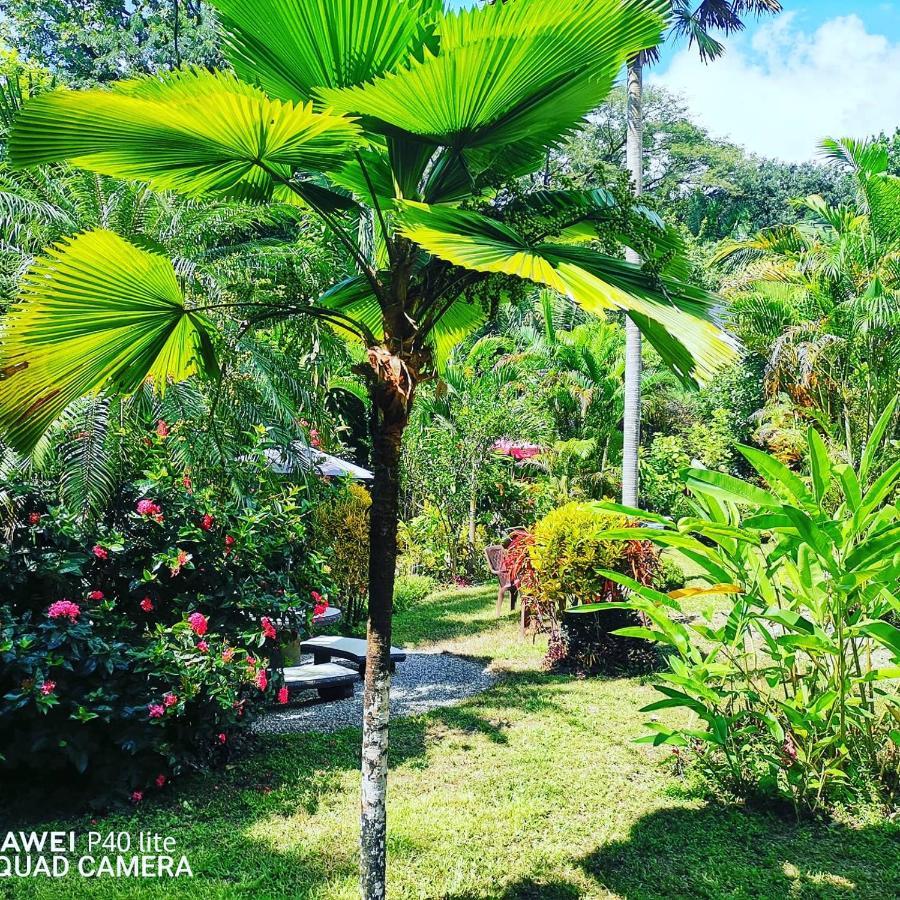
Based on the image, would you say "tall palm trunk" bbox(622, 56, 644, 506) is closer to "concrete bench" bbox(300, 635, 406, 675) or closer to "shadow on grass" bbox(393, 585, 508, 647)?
"shadow on grass" bbox(393, 585, 508, 647)

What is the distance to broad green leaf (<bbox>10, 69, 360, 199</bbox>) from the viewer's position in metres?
2.23

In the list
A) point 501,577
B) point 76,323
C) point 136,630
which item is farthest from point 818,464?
point 501,577

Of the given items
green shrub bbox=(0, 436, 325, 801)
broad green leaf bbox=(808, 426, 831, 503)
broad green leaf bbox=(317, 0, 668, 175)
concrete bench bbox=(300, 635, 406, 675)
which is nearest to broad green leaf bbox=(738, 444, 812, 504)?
broad green leaf bbox=(808, 426, 831, 503)

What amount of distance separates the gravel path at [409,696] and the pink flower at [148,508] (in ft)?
7.24

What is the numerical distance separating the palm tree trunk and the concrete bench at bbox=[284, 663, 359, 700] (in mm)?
3570

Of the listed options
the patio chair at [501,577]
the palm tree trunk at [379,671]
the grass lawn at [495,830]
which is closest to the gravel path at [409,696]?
the grass lawn at [495,830]

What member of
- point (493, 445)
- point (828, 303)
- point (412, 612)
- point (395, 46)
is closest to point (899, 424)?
point (828, 303)

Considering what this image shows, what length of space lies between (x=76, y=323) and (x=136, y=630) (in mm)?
2896

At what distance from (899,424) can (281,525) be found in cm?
1275

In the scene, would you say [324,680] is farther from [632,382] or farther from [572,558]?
[632,382]

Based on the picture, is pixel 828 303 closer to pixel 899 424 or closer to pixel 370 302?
pixel 899 424

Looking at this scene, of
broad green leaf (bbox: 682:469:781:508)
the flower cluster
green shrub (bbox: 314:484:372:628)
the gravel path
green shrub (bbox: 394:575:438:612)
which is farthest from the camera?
the flower cluster

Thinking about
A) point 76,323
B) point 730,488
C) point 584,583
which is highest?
point 76,323

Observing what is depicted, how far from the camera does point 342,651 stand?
25.1 feet
